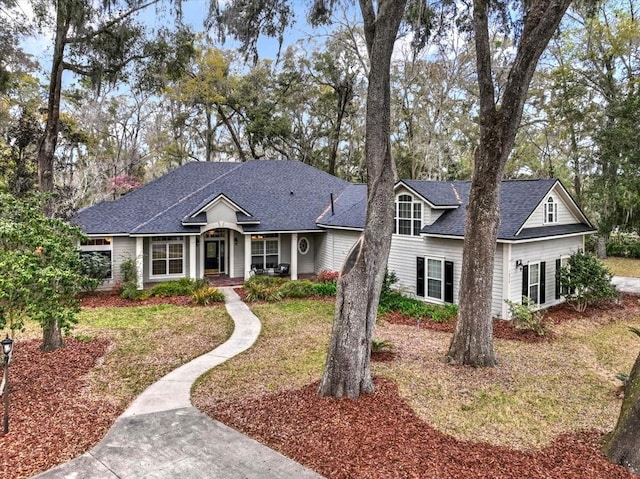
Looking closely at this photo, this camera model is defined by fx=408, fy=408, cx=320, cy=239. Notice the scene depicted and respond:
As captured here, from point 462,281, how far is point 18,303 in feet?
25.8

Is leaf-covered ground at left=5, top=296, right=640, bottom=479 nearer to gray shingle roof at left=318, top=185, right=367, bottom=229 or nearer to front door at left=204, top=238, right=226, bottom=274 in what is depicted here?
gray shingle roof at left=318, top=185, right=367, bottom=229

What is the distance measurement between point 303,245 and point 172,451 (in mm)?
15292

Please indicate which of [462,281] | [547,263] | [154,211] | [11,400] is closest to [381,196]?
[462,281]

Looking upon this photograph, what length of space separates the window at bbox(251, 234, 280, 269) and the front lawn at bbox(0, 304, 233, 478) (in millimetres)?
6001

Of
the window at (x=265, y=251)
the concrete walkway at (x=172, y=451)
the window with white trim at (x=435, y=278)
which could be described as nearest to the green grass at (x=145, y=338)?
the concrete walkway at (x=172, y=451)

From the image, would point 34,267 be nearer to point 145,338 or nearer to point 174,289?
point 145,338

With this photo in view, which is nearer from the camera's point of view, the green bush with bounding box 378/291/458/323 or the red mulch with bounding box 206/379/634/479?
the red mulch with bounding box 206/379/634/479

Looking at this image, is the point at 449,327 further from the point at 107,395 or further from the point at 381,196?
the point at 107,395

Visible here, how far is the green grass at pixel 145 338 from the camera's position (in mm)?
7559

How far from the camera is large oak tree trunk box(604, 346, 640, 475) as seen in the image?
4.50 m

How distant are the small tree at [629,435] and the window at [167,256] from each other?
16233mm

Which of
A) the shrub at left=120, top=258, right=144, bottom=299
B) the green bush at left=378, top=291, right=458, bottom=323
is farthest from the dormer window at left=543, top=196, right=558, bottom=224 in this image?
the shrub at left=120, top=258, right=144, bottom=299

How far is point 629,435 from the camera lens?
457 cm

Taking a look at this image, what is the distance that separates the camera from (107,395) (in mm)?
6867
